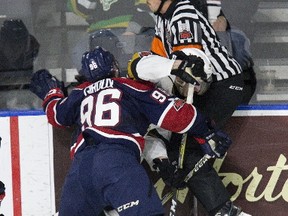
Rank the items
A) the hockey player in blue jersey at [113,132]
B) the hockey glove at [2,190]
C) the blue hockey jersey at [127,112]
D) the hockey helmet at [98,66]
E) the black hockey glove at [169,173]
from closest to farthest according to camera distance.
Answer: the hockey player in blue jersey at [113,132]
the blue hockey jersey at [127,112]
the hockey helmet at [98,66]
the black hockey glove at [169,173]
the hockey glove at [2,190]

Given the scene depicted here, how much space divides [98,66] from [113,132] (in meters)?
0.31

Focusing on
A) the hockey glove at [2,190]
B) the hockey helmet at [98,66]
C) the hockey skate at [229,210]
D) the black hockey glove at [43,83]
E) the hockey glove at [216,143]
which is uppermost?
the hockey helmet at [98,66]

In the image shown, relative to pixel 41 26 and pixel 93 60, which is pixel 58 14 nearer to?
pixel 41 26

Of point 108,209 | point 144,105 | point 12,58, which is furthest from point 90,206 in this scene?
point 12,58

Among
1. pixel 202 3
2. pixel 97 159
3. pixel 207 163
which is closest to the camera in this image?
pixel 97 159

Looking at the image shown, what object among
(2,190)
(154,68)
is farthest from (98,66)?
(2,190)

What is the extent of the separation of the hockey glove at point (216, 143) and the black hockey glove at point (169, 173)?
160mm

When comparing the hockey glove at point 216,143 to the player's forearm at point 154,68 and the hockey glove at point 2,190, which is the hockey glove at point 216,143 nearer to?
the player's forearm at point 154,68

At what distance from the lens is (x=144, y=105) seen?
13.1 ft

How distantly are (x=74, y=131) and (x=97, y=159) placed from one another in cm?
47

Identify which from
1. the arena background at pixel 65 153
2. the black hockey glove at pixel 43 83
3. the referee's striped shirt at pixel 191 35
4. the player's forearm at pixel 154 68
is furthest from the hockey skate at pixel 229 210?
the black hockey glove at pixel 43 83

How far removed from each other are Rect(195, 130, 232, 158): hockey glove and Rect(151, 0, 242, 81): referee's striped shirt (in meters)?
0.26

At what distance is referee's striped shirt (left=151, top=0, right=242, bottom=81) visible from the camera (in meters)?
4.10

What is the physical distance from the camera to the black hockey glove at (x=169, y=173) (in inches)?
164
